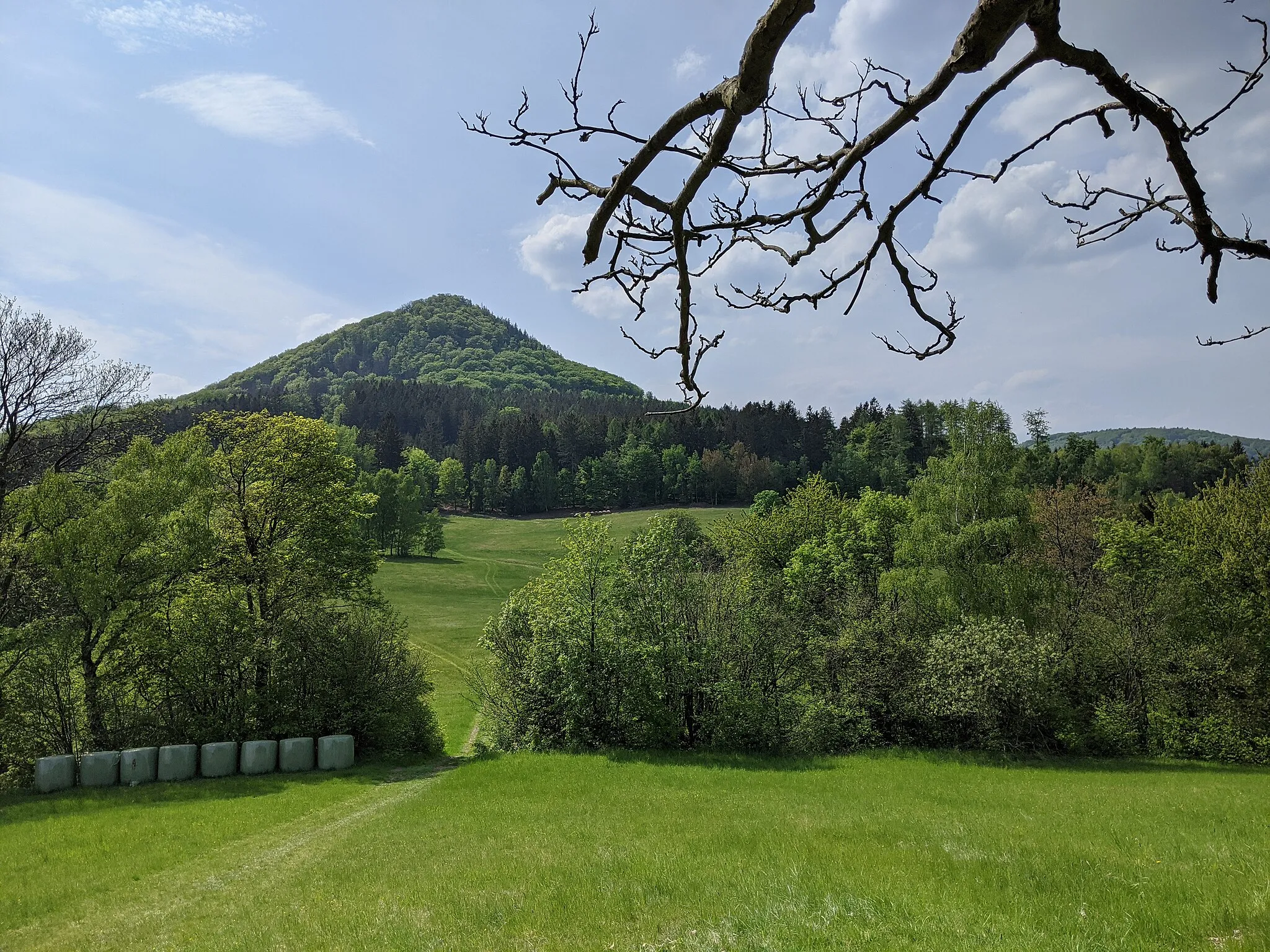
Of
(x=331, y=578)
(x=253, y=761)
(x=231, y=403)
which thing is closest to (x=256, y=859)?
(x=253, y=761)

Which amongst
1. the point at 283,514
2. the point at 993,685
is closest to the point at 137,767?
the point at 283,514

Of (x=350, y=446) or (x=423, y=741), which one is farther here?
(x=350, y=446)

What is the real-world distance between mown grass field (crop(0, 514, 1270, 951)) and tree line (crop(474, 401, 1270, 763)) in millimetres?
2871

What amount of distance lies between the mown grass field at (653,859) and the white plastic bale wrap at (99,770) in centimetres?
59

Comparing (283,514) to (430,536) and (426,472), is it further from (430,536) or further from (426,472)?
(426,472)

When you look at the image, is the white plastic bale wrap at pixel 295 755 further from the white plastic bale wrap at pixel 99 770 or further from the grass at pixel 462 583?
the grass at pixel 462 583

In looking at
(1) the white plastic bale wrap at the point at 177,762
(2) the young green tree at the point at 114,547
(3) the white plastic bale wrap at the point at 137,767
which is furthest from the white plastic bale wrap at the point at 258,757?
(2) the young green tree at the point at 114,547

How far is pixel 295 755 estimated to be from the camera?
25.4m

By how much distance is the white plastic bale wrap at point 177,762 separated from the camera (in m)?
23.8

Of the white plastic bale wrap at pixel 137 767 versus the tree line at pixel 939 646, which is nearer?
the white plastic bale wrap at pixel 137 767

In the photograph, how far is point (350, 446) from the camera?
93.9 metres

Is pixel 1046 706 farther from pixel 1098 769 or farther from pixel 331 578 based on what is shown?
pixel 331 578

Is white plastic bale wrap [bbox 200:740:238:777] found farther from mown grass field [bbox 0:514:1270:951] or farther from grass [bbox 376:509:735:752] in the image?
grass [bbox 376:509:735:752]

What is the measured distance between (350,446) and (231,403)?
79.8 meters
